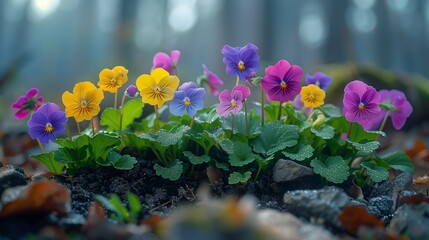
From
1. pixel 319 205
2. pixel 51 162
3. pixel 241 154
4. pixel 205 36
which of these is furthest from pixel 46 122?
pixel 205 36

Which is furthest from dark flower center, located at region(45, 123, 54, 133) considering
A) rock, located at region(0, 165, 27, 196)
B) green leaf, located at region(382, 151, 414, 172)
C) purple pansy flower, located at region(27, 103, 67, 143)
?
green leaf, located at region(382, 151, 414, 172)

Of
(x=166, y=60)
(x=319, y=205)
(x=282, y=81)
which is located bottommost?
(x=319, y=205)

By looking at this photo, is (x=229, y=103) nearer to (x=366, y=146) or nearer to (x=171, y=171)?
(x=171, y=171)

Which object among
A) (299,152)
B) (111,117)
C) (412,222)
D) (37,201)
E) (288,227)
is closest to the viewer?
(288,227)

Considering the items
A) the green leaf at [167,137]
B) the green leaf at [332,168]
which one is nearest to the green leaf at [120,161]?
the green leaf at [167,137]

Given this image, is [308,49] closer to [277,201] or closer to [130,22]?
[130,22]

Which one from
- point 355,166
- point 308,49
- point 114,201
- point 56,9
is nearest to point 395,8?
point 308,49

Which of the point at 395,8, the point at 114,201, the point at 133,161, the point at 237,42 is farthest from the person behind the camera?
the point at 395,8
